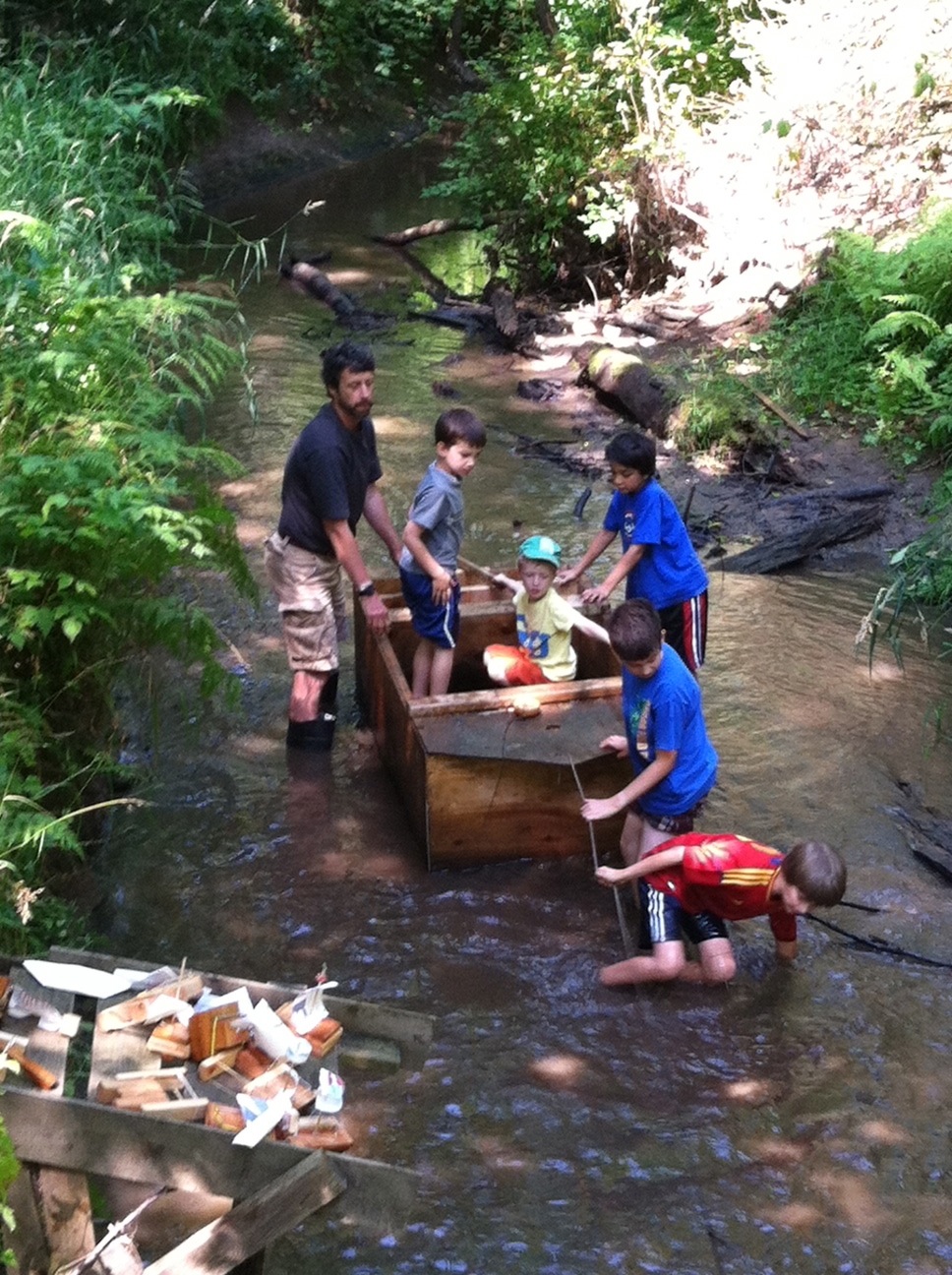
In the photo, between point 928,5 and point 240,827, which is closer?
point 240,827

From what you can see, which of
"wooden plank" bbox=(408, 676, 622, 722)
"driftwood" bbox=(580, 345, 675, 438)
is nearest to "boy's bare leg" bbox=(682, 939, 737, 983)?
"wooden plank" bbox=(408, 676, 622, 722)

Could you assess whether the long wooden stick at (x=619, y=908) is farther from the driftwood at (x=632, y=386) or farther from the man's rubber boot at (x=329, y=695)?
the driftwood at (x=632, y=386)

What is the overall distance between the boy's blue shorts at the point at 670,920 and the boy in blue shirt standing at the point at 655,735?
290 millimetres

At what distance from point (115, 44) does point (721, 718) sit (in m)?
10.2

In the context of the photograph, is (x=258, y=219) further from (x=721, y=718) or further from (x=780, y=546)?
(x=721, y=718)

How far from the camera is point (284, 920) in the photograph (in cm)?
527

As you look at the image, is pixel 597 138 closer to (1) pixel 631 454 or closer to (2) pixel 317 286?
(2) pixel 317 286

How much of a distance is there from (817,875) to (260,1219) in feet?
7.31

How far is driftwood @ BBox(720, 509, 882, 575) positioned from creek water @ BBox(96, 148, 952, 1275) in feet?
1.86

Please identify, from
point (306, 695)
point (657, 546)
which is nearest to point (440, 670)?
point (306, 695)

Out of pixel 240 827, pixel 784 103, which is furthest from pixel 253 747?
pixel 784 103

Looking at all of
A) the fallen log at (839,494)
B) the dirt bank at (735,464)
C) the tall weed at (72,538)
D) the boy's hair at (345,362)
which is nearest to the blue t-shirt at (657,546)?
the boy's hair at (345,362)

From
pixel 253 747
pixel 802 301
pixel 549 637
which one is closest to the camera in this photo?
pixel 549 637

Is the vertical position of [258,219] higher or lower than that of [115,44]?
lower
